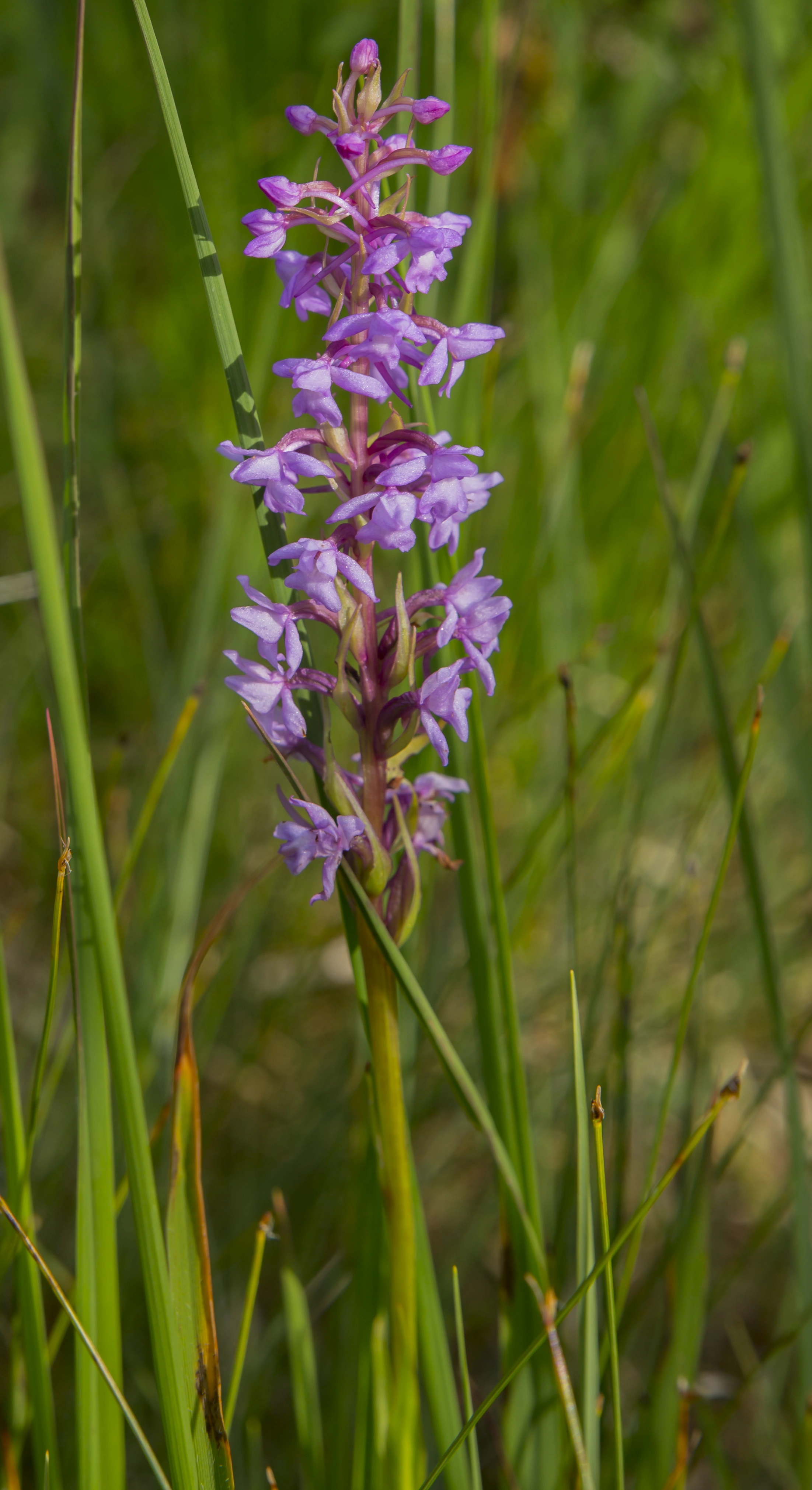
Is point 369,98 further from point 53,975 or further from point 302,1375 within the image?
point 302,1375

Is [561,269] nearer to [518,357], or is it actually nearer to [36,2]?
[518,357]

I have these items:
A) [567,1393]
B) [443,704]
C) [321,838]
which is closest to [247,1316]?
[567,1393]

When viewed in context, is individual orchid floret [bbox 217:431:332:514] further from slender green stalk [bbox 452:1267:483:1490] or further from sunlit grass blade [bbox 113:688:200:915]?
slender green stalk [bbox 452:1267:483:1490]

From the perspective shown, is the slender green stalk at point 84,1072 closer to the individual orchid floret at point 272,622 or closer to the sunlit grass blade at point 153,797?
the individual orchid floret at point 272,622

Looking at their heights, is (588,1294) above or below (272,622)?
below

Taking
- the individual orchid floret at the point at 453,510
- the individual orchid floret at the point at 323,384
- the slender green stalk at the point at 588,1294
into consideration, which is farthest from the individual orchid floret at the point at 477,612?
the slender green stalk at the point at 588,1294

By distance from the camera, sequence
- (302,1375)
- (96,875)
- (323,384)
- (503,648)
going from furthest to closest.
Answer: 1. (503,648)
2. (302,1375)
3. (323,384)
4. (96,875)

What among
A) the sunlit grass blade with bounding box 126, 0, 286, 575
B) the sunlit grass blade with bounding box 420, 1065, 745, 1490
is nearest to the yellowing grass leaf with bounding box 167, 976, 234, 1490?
the sunlit grass blade with bounding box 420, 1065, 745, 1490
